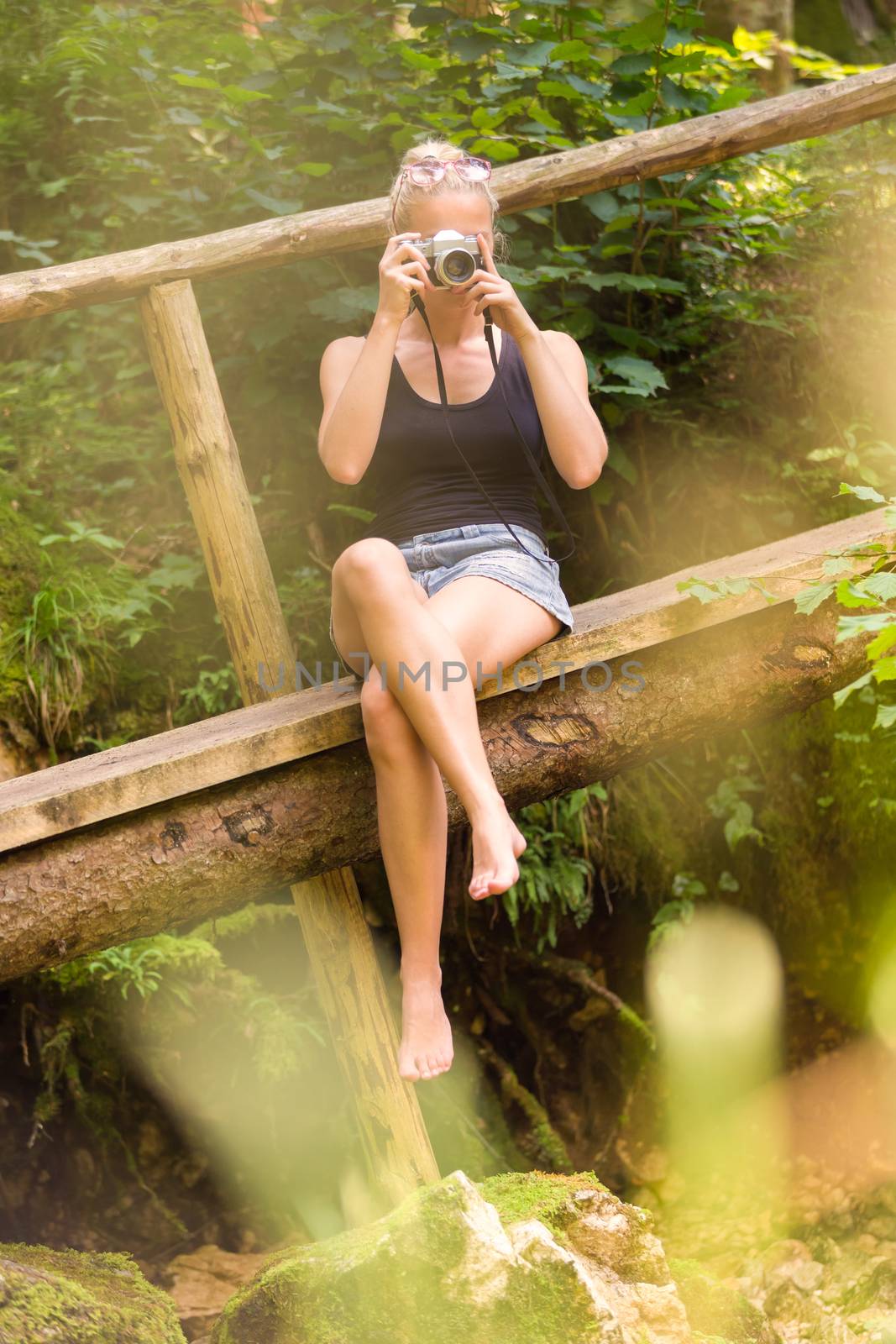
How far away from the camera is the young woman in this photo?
7.17 ft

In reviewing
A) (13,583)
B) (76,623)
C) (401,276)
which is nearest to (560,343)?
(401,276)

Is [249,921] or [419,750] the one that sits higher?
[419,750]

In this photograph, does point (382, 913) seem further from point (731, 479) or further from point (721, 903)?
point (731, 479)

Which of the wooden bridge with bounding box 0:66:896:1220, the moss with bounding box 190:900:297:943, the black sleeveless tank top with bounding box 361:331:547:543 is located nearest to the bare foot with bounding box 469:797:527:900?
the wooden bridge with bounding box 0:66:896:1220

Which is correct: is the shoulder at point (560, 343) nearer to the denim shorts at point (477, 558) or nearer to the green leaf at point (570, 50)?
the denim shorts at point (477, 558)

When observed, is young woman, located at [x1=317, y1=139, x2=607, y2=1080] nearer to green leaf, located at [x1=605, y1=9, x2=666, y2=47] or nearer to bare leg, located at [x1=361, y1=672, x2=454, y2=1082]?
bare leg, located at [x1=361, y1=672, x2=454, y2=1082]

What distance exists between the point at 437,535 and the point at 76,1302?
5.97 ft

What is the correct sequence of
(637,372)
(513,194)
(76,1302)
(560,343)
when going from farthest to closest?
(637,372)
(513,194)
(560,343)
(76,1302)

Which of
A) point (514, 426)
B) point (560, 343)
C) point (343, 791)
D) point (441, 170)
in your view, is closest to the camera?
point (343, 791)

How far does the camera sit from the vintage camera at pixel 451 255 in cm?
244

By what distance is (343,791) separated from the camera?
2385 millimetres

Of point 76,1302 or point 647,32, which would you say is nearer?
point 76,1302

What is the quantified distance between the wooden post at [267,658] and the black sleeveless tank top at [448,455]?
43 cm

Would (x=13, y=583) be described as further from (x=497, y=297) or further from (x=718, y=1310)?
(x=718, y=1310)
